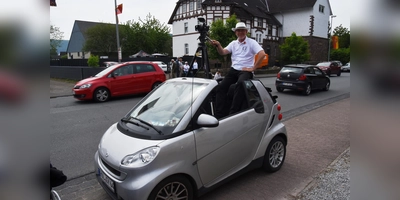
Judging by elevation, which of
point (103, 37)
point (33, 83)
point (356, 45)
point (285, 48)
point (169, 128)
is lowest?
point (169, 128)

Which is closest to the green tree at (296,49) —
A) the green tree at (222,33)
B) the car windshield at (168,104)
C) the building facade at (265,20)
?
the building facade at (265,20)

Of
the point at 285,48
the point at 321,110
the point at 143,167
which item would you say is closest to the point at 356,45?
the point at 143,167

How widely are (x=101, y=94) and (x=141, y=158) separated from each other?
29.1 feet

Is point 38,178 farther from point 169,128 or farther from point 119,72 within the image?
point 119,72

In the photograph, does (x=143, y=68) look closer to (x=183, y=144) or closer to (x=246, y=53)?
(x=246, y=53)

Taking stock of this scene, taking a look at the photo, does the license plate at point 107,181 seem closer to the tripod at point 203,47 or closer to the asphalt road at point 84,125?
the asphalt road at point 84,125

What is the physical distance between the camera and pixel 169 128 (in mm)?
3096

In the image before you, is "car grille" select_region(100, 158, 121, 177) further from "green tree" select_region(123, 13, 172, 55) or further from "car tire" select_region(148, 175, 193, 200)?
"green tree" select_region(123, 13, 172, 55)

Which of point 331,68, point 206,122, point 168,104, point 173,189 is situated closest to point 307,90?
point 168,104

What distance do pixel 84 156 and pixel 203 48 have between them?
308 cm

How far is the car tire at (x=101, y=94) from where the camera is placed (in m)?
10.7

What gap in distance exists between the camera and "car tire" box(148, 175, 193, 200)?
2.75 m

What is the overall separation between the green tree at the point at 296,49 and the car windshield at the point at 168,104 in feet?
121

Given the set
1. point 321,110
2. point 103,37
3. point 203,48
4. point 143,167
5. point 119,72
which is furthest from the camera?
point 103,37
